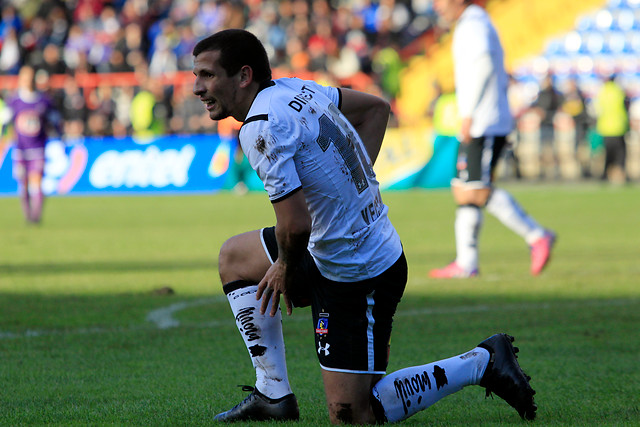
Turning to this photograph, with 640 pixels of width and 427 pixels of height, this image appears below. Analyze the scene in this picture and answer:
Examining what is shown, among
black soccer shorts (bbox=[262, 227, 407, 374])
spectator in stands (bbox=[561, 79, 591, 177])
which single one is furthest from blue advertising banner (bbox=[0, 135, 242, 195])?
black soccer shorts (bbox=[262, 227, 407, 374])

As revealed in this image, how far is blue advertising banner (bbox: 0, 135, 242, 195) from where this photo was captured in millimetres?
20484

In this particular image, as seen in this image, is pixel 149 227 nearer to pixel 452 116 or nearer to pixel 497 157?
pixel 497 157

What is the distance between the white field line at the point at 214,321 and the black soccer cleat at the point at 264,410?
229cm

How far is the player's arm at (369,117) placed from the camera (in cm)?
435

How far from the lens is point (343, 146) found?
3.76 metres

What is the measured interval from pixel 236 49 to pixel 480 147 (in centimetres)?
510

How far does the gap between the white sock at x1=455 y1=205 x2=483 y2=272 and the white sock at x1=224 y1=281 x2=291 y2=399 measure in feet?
14.7

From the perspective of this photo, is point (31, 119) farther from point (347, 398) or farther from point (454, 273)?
point (347, 398)

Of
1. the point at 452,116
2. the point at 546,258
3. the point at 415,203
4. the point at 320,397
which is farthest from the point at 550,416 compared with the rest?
the point at 452,116

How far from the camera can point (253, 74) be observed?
3.65 meters

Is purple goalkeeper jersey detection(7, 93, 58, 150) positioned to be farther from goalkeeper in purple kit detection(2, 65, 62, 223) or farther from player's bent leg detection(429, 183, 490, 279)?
player's bent leg detection(429, 183, 490, 279)

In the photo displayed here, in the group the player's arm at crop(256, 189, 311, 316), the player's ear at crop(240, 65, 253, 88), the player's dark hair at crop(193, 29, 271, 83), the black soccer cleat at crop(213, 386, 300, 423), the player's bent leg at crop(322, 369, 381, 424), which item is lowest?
the black soccer cleat at crop(213, 386, 300, 423)

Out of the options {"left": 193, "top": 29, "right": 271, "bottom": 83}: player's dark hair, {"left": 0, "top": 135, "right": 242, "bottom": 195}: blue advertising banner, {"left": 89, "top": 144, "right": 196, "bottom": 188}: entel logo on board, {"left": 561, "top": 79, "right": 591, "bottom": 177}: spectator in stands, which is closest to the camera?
{"left": 193, "top": 29, "right": 271, "bottom": 83}: player's dark hair

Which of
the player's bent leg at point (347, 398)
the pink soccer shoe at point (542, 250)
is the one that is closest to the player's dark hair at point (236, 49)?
the player's bent leg at point (347, 398)
